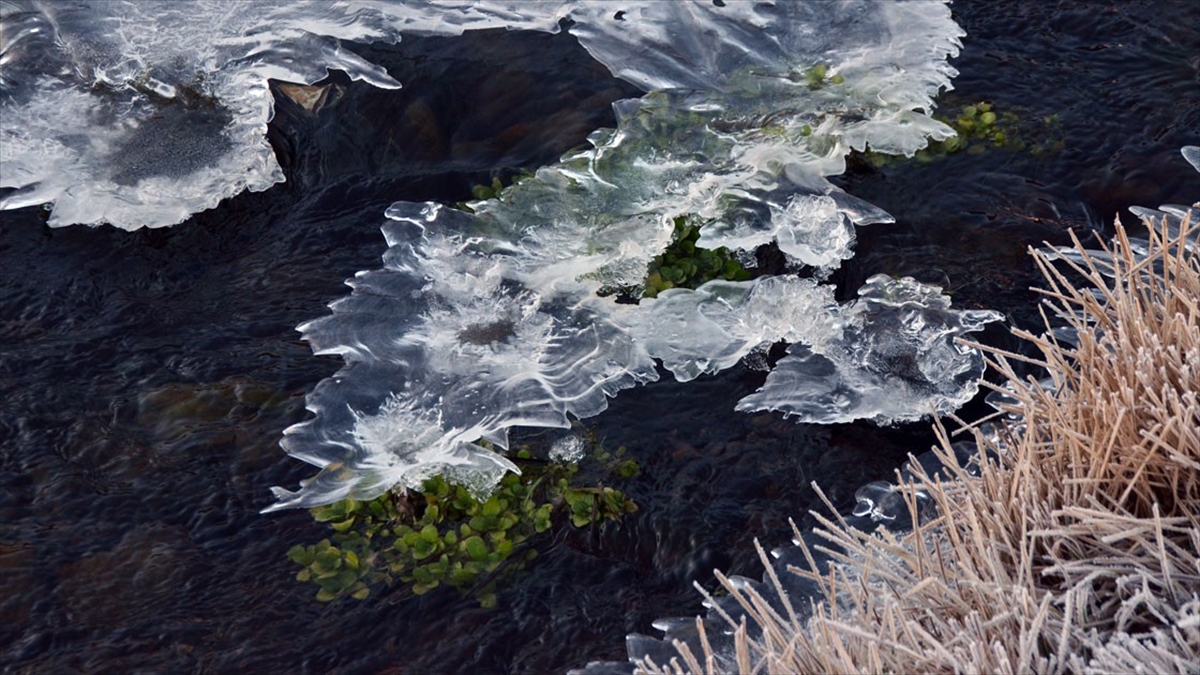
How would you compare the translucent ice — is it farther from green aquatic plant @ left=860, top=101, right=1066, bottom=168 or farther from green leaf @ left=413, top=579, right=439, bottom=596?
green leaf @ left=413, top=579, right=439, bottom=596

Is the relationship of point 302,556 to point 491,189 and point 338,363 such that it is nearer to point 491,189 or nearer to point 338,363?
point 338,363

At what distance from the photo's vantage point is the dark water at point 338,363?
398cm

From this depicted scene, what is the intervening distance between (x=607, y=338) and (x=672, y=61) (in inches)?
77.0

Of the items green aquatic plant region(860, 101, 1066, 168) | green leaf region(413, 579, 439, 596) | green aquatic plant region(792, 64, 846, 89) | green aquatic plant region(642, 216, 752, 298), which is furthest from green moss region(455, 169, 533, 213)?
green leaf region(413, 579, 439, 596)

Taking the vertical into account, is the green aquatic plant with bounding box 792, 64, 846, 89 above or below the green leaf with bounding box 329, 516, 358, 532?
above

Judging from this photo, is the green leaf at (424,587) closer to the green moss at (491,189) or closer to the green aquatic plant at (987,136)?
the green moss at (491,189)

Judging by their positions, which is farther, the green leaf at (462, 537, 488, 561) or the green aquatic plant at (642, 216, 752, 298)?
the green aquatic plant at (642, 216, 752, 298)

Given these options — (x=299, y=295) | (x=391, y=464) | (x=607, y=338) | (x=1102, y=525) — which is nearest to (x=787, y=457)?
(x=607, y=338)

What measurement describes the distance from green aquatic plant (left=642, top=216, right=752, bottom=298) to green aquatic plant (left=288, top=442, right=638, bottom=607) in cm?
98

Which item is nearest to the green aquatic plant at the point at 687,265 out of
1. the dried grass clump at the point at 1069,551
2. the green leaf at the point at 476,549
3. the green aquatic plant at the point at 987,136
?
the green aquatic plant at the point at 987,136

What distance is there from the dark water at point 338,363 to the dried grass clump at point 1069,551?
1.35 meters

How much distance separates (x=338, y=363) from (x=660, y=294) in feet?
4.33

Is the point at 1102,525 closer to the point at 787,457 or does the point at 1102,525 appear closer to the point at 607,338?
the point at 787,457

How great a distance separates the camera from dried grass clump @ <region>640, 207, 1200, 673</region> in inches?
94.6
